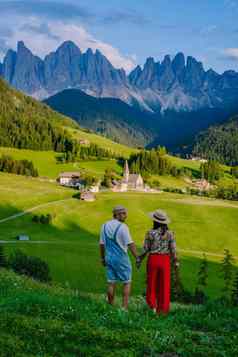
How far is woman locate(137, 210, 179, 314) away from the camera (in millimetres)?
16469

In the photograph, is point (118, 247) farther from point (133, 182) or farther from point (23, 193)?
point (133, 182)

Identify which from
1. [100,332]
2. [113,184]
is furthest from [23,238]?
[100,332]

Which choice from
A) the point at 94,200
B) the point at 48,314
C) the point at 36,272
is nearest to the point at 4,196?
the point at 94,200

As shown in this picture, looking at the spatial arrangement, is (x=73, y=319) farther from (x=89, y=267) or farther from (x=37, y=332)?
(x=89, y=267)

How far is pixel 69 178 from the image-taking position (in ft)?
590

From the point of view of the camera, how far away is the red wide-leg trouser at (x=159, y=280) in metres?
16.4

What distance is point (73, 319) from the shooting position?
13.3 meters

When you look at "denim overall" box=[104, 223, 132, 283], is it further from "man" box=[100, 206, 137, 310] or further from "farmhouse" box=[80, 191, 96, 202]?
"farmhouse" box=[80, 191, 96, 202]

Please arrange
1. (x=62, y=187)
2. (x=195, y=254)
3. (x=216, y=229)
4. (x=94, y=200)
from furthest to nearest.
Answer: (x=62, y=187)
(x=94, y=200)
(x=216, y=229)
(x=195, y=254)

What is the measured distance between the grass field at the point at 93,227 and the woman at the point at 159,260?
54.7 metres

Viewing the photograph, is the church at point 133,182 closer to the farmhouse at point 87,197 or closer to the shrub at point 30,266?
the farmhouse at point 87,197

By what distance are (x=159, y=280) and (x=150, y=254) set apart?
2.95ft

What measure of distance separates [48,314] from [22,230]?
97.0 meters

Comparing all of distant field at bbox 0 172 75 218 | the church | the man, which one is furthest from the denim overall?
the church
